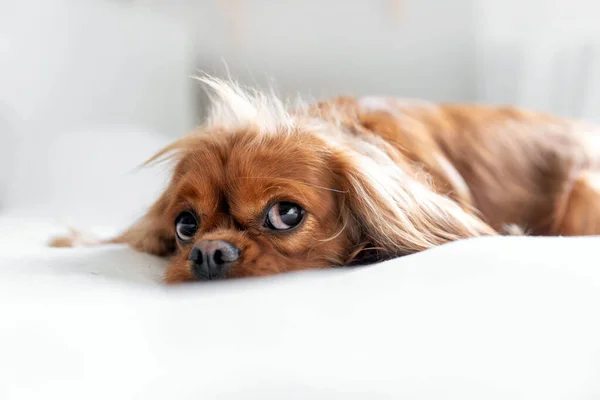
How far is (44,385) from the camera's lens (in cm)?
71

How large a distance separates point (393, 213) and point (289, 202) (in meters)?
0.26

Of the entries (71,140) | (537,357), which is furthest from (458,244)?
(71,140)

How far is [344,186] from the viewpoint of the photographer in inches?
60.5

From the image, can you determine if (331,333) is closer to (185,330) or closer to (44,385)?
(185,330)

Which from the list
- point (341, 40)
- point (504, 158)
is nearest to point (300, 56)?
point (341, 40)

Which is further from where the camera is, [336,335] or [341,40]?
[341,40]

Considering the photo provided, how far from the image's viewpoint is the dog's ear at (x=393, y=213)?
149 cm

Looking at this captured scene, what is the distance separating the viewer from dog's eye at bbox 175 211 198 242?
1.53m

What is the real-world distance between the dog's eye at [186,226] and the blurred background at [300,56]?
3.48 ft

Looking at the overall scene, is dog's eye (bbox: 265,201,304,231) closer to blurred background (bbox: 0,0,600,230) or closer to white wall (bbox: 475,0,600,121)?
blurred background (bbox: 0,0,600,230)

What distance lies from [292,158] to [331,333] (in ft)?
2.28

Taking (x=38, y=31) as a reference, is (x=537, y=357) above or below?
below

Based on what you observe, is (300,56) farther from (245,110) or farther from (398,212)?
(398,212)

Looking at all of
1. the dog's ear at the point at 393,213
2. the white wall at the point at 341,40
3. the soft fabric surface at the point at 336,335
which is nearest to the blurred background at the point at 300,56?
the white wall at the point at 341,40
